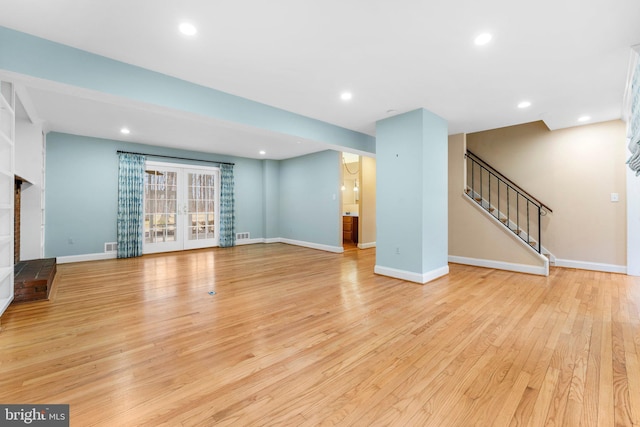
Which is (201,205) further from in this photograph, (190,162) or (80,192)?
(80,192)

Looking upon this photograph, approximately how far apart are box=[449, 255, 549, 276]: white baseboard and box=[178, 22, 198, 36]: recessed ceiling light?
560 cm

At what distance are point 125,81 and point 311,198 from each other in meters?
5.21

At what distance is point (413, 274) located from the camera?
13.8 ft

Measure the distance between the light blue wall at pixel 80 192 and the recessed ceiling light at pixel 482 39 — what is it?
6.82 meters

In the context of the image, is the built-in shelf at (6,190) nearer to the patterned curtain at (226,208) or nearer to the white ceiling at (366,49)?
the white ceiling at (366,49)

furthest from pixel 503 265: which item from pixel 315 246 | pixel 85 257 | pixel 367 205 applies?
pixel 85 257

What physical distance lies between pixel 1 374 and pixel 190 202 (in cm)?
574

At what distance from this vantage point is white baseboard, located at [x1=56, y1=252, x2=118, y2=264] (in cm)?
552

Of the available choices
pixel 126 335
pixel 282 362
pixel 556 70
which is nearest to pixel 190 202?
A: pixel 126 335

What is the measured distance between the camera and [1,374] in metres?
1.89

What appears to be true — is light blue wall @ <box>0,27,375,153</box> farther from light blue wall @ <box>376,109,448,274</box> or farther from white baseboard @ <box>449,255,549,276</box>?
white baseboard @ <box>449,255,549,276</box>

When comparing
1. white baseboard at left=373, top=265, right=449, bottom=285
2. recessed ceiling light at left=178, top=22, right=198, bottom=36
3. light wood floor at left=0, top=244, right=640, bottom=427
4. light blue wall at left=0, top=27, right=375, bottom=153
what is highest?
recessed ceiling light at left=178, top=22, right=198, bottom=36

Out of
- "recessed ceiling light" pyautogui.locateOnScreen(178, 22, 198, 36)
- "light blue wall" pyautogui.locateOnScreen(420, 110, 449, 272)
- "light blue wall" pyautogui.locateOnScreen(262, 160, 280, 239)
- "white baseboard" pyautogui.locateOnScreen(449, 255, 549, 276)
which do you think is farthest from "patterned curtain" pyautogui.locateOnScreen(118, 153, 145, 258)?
"white baseboard" pyautogui.locateOnScreen(449, 255, 549, 276)

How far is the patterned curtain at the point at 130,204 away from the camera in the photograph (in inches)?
240
